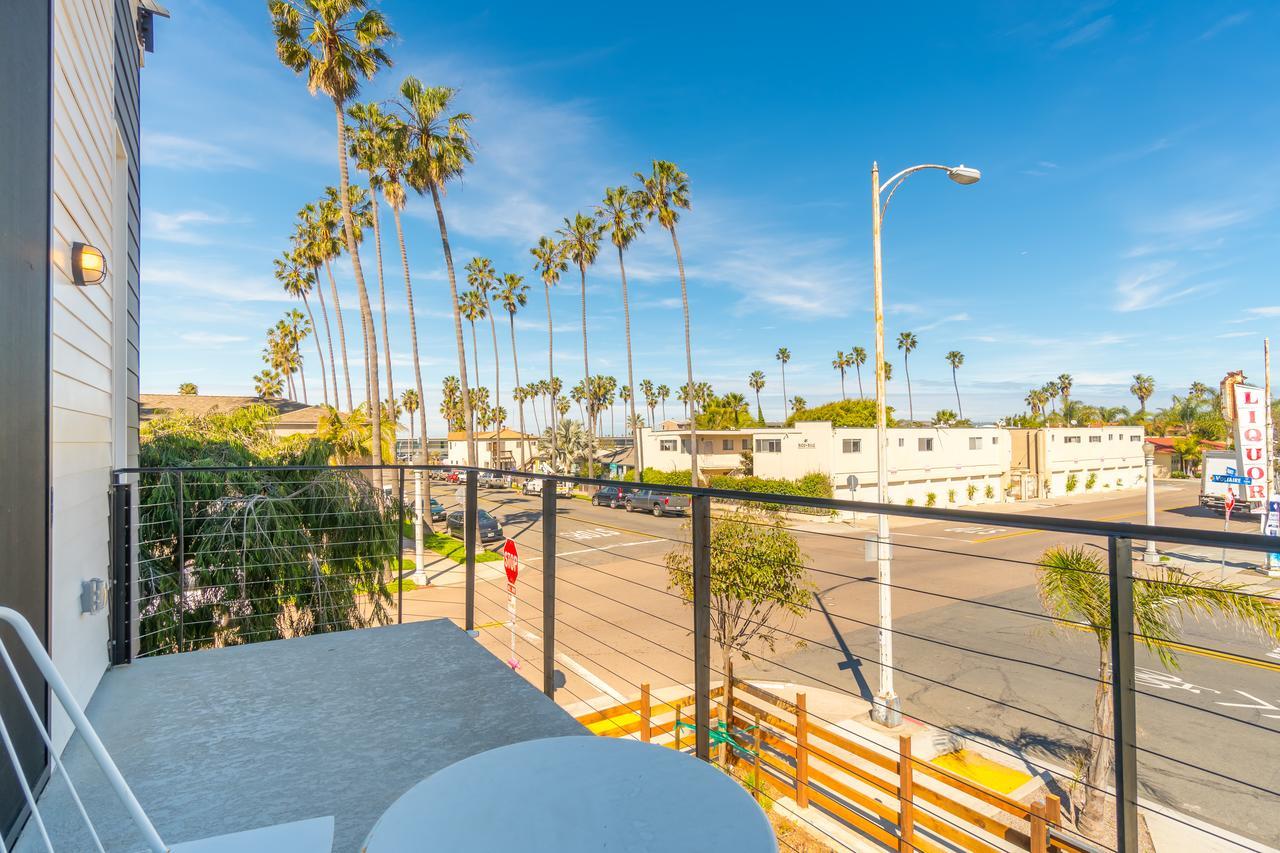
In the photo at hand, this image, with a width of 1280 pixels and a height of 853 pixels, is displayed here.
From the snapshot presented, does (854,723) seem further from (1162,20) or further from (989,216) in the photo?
(989,216)

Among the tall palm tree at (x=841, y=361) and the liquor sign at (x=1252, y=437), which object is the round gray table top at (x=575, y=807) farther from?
the tall palm tree at (x=841, y=361)

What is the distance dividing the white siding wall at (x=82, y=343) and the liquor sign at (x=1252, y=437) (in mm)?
18520

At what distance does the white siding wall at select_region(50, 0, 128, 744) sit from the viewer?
84.1 inches

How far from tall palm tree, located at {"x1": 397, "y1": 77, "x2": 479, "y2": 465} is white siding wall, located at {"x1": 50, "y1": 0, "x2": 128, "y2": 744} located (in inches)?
509

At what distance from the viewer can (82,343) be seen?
2.51 m

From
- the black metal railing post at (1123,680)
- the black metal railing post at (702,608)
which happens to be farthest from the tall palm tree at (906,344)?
the black metal railing post at (1123,680)

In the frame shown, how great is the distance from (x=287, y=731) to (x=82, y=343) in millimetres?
1830

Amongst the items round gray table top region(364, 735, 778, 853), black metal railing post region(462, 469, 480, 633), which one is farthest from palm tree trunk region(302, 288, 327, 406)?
round gray table top region(364, 735, 778, 853)

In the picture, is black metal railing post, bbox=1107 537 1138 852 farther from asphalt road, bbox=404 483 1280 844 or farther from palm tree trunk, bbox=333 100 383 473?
palm tree trunk, bbox=333 100 383 473

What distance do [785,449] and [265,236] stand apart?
78.2ft

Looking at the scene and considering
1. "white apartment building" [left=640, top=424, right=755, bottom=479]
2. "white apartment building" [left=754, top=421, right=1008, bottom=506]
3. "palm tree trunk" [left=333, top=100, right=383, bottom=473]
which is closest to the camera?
"palm tree trunk" [left=333, top=100, right=383, bottom=473]

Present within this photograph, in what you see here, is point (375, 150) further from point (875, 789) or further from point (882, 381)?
point (875, 789)

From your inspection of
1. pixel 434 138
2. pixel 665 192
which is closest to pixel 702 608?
pixel 434 138

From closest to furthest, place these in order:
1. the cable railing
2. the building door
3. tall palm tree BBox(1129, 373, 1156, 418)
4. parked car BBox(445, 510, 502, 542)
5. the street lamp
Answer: the building door, the cable railing, the street lamp, parked car BBox(445, 510, 502, 542), tall palm tree BBox(1129, 373, 1156, 418)
